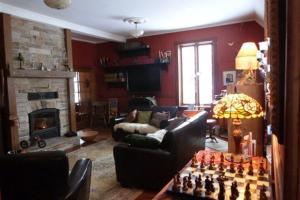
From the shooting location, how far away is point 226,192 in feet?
4.91

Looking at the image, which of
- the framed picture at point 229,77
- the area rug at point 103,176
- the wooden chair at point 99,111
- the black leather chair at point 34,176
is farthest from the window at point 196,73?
the black leather chair at point 34,176

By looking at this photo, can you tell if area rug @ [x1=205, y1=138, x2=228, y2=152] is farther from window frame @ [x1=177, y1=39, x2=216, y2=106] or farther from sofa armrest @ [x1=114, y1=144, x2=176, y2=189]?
sofa armrest @ [x1=114, y1=144, x2=176, y2=189]

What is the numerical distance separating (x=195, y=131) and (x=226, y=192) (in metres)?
2.00

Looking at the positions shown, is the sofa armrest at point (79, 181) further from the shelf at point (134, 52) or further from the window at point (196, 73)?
the shelf at point (134, 52)

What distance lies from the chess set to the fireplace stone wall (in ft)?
13.4

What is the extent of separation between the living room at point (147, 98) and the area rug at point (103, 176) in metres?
0.02

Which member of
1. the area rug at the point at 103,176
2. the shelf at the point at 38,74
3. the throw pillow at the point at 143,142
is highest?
the shelf at the point at 38,74

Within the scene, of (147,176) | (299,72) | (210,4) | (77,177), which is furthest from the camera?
(210,4)

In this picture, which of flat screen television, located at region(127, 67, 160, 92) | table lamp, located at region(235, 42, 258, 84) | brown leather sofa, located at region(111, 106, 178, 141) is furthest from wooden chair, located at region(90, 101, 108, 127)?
table lamp, located at region(235, 42, 258, 84)

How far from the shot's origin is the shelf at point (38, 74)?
4.49 meters

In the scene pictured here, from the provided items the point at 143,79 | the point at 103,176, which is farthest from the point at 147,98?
the point at 103,176

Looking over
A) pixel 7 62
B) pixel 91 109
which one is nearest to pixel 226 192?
pixel 7 62

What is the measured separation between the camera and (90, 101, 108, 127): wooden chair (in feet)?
25.0

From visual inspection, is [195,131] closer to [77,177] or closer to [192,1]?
[77,177]
